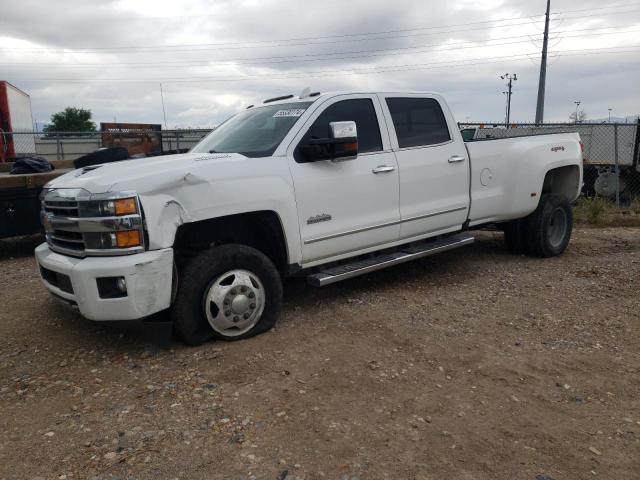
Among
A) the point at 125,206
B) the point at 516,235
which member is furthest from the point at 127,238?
the point at 516,235

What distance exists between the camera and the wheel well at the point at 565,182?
7.14 meters

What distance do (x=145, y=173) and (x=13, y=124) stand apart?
1345cm

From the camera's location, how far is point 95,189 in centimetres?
370

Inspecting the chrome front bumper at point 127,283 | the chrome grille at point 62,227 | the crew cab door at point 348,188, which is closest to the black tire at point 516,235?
the crew cab door at point 348,188

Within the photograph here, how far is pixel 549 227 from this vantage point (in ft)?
22.6

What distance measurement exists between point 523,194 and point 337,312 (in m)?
2.85

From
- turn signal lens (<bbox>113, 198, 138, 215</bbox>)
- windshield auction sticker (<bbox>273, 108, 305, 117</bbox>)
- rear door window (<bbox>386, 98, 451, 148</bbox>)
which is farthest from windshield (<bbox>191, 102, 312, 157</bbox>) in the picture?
turn signal lens (<bbox>113, 198, 138, 215</bbox>)

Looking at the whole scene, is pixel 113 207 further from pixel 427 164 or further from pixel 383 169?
pixel 427 164

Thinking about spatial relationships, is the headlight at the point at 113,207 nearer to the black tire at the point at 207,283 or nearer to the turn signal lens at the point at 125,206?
the turn signal lens at the point at 125,206

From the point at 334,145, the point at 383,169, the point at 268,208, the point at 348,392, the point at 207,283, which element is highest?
the point at 334,145

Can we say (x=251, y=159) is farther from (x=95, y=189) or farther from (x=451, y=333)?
(x=451, y=333)

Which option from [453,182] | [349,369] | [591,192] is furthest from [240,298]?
[591,192]

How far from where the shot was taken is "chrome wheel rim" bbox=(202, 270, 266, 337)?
13.3 ft

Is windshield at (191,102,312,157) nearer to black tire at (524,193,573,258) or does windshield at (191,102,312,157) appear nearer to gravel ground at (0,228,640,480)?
gravel ground at (0,228,640,480)
